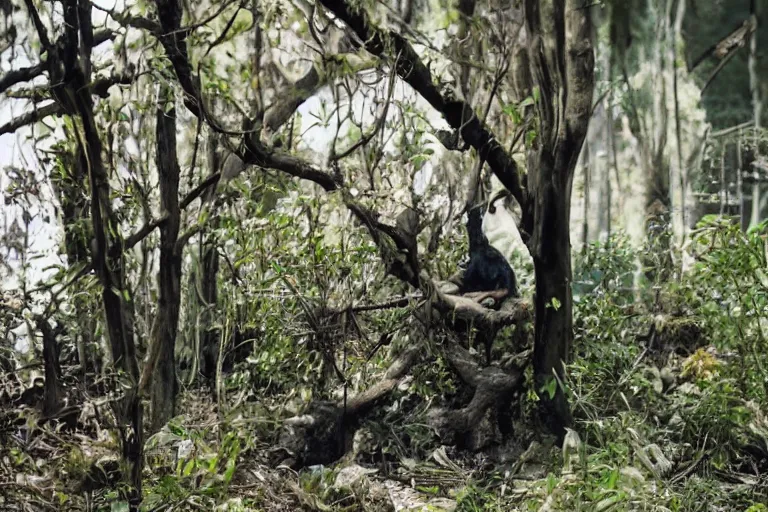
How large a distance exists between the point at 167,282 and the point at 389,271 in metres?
0.74

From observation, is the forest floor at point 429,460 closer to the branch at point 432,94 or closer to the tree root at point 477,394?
the tree root at point 477,394

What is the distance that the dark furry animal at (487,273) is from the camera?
2480 mm

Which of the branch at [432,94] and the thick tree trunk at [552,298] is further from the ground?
the branch at [432,94]

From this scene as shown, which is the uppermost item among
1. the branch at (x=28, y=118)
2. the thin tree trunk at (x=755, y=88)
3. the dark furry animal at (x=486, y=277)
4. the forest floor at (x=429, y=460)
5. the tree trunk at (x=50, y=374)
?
the thin tree trunk at (x=755, y=88)

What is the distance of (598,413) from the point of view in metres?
2.40

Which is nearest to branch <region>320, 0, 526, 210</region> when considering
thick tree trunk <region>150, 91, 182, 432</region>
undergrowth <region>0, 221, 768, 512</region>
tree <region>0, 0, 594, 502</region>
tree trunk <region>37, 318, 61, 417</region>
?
tree <region>0, 0, 594, 502</region>

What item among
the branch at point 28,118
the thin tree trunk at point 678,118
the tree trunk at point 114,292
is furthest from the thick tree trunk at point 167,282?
the thin tree trunk at point 678,118

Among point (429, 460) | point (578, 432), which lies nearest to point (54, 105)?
point (429, 460)

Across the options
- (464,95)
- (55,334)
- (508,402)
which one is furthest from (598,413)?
(55,334)

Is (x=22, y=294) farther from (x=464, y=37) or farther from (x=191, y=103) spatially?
(x=464, y=37)

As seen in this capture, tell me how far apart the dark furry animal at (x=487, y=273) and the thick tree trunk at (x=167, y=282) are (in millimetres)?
995

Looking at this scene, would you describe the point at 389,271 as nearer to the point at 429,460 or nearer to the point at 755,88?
the point at 429,460

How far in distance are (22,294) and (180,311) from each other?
49 centimetres

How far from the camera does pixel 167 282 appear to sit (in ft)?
7.57
